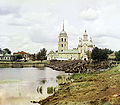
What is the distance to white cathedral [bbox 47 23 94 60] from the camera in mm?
158750

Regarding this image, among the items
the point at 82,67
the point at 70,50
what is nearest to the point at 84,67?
the point at 82,67

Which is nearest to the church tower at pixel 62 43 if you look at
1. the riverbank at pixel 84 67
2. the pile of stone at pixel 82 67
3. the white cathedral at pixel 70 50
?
the white cathedral at pixel 70 50

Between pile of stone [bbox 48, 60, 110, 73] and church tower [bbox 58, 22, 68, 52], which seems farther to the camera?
church tower [bbox 58, 22, 68, 52]

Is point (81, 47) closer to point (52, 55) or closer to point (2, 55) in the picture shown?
point (52, 55)

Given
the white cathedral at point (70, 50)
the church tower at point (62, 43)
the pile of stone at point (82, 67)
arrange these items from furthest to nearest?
the church tower at point (62, 43) < the white cathedral at point (70, 50) < the pile of stone at point (82, 67)

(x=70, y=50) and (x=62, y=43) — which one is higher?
(x=62, y=43)

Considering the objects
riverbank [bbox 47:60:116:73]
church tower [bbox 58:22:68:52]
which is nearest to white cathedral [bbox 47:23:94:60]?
church tower [bbox 58:22:68:52]

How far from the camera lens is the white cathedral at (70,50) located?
159 m

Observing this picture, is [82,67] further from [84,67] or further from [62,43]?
[62,43]

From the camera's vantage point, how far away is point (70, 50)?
168250mm

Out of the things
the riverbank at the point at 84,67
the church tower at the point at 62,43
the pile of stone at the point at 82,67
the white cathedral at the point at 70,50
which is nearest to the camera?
the riverbank at the point at 84,67

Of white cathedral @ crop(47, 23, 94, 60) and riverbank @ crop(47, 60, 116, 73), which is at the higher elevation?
white cathedral @ crop(47, 23, 94, 60)

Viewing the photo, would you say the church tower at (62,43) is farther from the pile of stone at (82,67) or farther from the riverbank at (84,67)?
the pile of stone at (82,67)

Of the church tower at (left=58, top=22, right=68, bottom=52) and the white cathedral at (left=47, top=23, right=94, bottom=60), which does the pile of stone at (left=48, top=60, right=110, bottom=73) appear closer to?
the white cathedral at (left=47, top=23, right=94, bottom=60)
